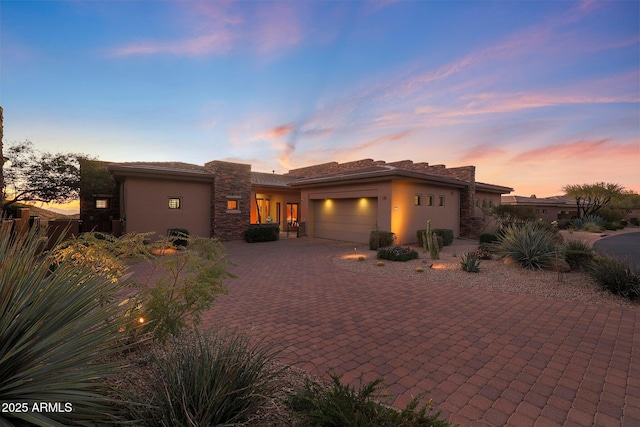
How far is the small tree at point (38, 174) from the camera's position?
14555mm

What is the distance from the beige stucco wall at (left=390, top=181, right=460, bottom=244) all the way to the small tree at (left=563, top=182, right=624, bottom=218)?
26398 mm

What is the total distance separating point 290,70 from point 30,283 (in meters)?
12.1

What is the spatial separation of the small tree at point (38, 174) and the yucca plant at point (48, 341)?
17.7 meters

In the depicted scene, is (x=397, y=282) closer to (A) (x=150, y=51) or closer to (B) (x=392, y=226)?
(B) (x=392, y=226)

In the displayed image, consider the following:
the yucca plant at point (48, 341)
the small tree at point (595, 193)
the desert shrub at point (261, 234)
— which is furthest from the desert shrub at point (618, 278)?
the small tree at point (595, 193)

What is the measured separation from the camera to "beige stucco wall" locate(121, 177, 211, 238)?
14133 millimetres

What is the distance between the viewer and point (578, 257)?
816cm

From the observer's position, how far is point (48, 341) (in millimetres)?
1466

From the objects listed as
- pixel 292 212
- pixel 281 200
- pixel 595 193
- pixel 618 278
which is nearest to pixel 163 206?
pixel 281 200

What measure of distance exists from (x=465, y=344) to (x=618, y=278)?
17.1ft

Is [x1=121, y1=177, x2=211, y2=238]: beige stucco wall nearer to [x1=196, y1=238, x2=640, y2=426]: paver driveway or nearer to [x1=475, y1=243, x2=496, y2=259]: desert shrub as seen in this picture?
[x1=196, y1=238, x2=640, y2=426]: paver driveway

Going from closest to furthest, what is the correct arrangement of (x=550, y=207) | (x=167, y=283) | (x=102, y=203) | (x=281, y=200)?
(x=167, y=283), (x=102, y=203), (x=281, y=200), (x=550, y=207)

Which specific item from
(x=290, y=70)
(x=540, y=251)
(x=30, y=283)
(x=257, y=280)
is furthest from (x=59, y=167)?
(x=540, y=251)

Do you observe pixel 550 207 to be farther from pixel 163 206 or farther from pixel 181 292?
pixel 181 292
